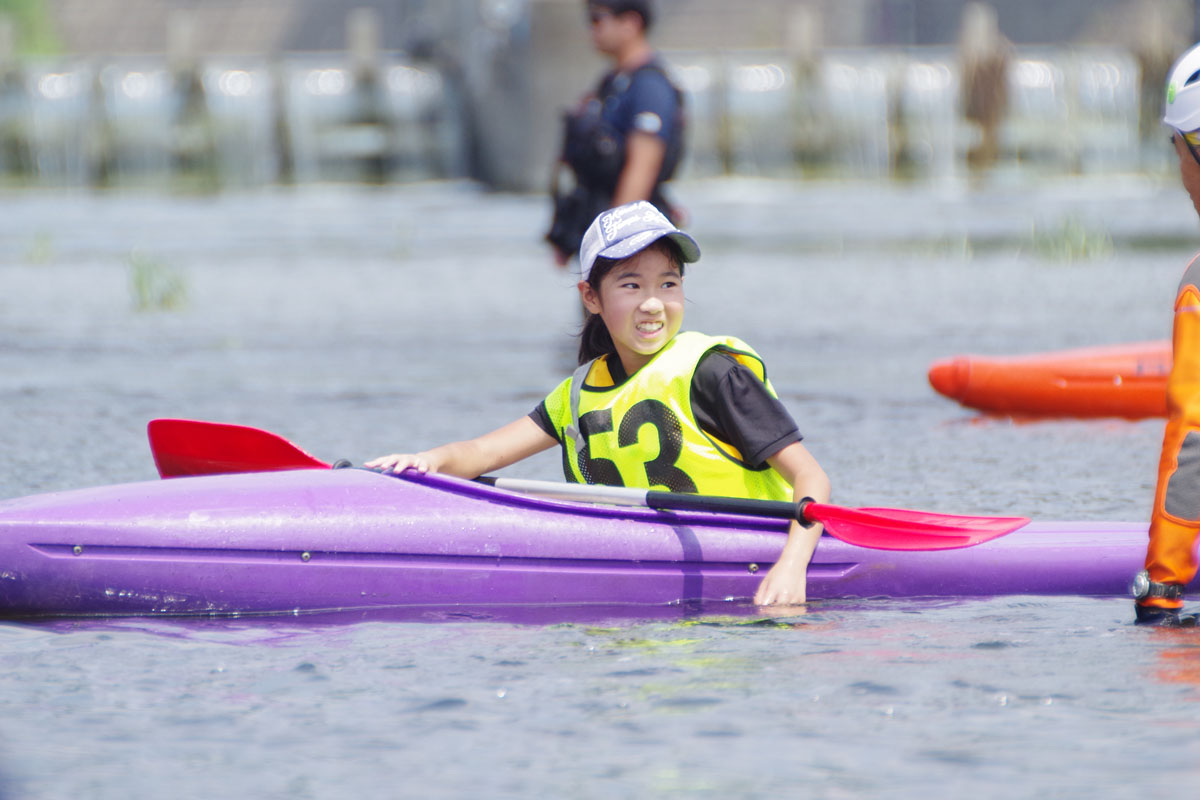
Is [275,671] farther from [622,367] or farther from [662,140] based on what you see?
[662,140]

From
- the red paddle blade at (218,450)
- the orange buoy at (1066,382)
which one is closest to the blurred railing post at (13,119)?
the orange buoy at (1066,382)

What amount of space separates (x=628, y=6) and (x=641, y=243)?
10.6 ft

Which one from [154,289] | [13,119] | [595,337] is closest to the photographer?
[595,337]

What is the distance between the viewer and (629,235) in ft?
13.7

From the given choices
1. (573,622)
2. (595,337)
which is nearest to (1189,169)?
(595,337)

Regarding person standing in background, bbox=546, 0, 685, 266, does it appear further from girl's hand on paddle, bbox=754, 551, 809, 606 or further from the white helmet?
the white helmet

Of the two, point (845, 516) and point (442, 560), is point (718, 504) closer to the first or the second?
point (845, 516)

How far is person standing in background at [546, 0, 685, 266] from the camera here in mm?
7207

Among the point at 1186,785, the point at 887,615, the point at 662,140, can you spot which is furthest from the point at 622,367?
the point at 662,140

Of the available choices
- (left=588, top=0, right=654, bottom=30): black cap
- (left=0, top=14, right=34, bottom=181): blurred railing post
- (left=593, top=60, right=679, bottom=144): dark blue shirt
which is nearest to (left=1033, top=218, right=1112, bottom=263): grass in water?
(left=593, top=60, right=679, bottom=144): dark blue shirt

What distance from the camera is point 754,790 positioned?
2.83m

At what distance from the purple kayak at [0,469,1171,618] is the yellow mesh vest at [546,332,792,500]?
127mm

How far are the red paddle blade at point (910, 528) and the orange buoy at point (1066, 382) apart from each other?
289 centimetres

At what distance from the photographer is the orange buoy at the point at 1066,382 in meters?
6.98
